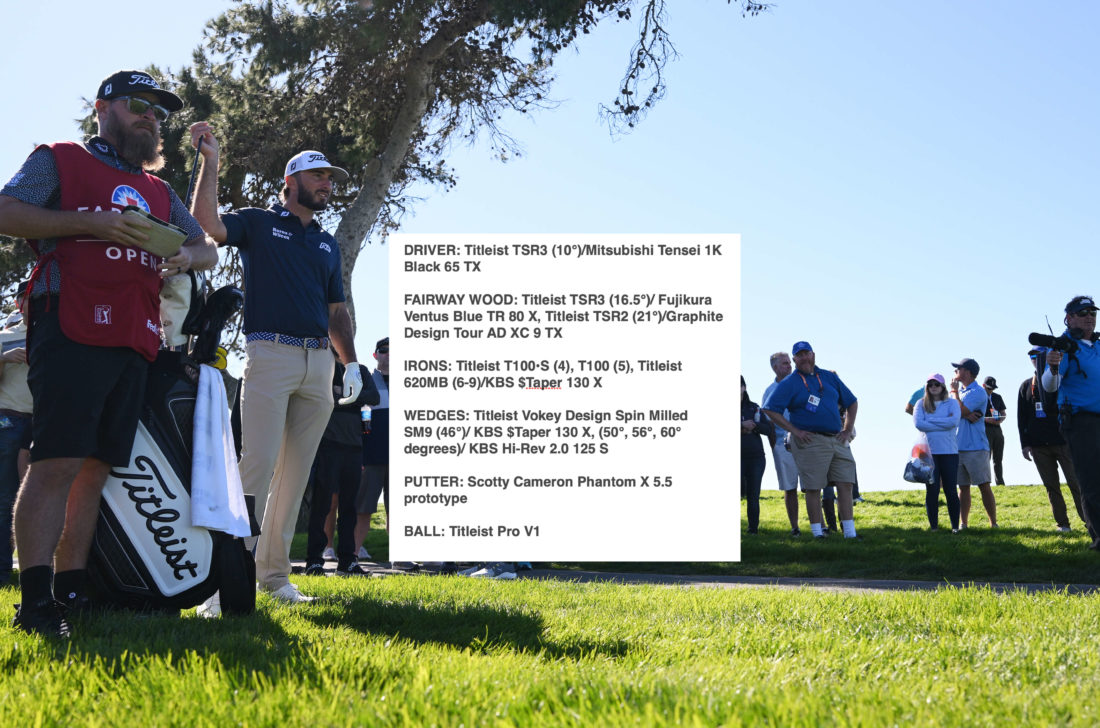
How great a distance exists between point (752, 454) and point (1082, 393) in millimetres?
4778

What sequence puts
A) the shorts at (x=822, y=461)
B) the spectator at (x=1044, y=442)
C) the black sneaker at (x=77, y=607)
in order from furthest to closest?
the shorts at (x=822, y=461) → the spectator at (x=1044, y=442) → the black sneaker at (x=77, y=607)

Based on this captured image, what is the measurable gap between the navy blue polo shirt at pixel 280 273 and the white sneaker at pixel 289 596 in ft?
4.58

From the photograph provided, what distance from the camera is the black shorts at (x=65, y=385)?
406 cm

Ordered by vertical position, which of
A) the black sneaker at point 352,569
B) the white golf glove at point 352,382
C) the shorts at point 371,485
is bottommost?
the black sneaker at point 352,569

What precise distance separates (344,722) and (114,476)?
7.71ft

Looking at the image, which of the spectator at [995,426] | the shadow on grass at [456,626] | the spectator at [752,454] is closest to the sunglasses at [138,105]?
the shadow on grass at [456,626]

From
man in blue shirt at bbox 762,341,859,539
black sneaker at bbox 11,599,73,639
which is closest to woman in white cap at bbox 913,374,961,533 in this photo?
man in blue shirt at bbox 762,341,859,539

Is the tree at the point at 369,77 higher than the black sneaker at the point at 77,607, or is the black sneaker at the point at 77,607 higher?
the tree at the point at 369,77

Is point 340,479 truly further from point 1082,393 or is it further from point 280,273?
point 1082,393

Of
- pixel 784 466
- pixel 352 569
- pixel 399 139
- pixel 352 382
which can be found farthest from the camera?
pixel 399 139

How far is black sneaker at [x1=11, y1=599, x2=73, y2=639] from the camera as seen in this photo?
12.7 ft

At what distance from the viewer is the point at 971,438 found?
13.8 m

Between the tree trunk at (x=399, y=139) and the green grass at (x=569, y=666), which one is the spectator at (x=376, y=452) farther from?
the green grass at (x=569, y=666)

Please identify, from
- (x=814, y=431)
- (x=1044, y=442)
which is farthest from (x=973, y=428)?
(x=814, y=431)
